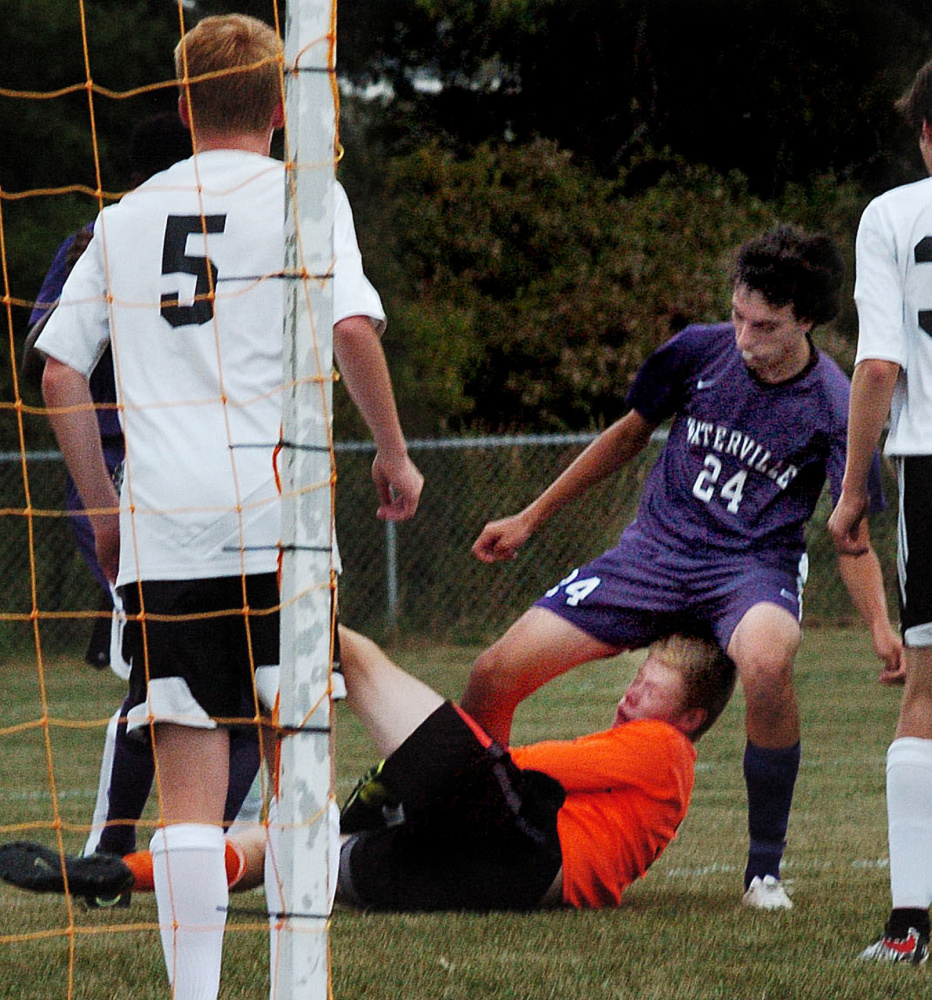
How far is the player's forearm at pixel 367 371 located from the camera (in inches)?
104

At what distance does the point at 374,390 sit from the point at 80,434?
0.54m

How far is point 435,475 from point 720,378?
6.77m

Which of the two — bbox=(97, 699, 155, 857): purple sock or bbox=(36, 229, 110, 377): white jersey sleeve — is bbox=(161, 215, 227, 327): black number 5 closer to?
bbox=(36, 229, 110, 377): white jersey sleeve

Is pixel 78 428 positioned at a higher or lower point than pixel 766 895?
higher

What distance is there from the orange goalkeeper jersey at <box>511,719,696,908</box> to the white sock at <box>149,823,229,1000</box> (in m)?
1.30

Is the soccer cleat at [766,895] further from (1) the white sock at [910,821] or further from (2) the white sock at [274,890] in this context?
(2) the white sock at [274,890]

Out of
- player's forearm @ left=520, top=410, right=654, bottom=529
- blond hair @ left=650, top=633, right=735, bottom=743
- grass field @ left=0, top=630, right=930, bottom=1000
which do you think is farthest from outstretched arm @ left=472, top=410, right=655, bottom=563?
grass field @ left=0, top=630, right=930, bottom=1000

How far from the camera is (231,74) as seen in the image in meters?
2.67

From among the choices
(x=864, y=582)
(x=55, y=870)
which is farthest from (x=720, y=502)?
(x=55, y=870)

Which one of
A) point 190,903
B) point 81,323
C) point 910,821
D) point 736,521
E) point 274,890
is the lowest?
point 910,821

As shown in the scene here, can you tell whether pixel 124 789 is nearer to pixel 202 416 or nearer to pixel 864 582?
pixel 202 416

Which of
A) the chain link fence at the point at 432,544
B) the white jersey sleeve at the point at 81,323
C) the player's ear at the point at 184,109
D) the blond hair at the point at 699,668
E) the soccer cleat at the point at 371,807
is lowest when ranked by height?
the chain link fence at the point at 432,544

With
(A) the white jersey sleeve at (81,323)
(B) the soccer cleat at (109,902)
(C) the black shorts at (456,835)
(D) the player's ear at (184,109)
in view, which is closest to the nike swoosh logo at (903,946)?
(C) the black shorts at (456,835)

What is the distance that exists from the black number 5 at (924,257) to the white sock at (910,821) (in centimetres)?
87
